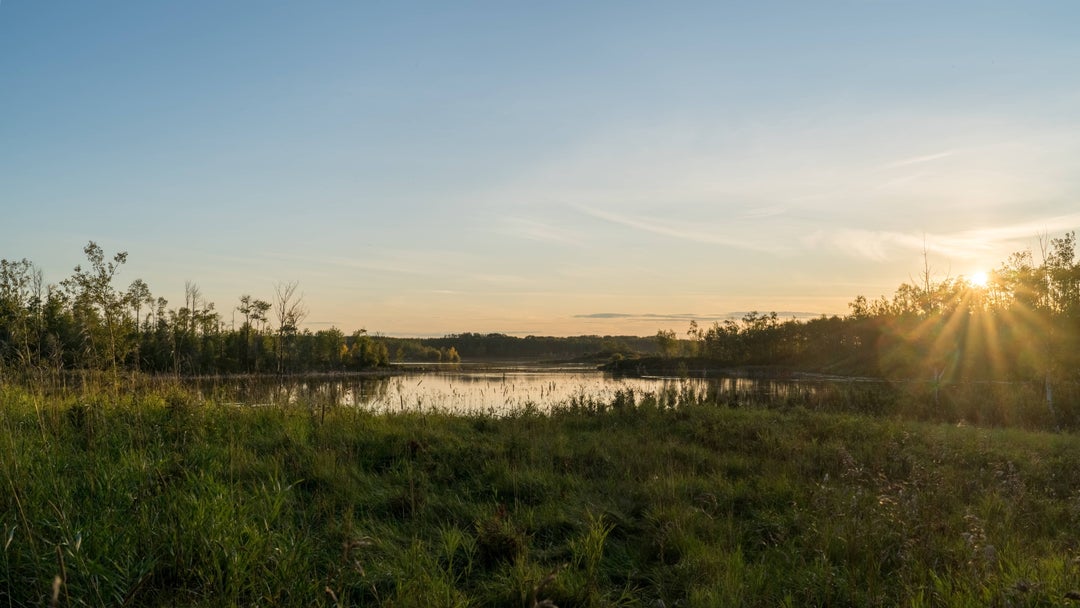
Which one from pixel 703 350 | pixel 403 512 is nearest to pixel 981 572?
pixel 403 512

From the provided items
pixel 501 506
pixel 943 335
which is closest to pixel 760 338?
pixel 943 335

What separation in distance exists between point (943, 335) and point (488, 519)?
63.2 m

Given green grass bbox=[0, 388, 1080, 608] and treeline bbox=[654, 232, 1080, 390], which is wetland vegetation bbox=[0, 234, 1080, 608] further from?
treeline bbox=[654, 232, 1080, 390]

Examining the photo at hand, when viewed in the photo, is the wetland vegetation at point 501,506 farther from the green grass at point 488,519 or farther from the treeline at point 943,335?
the treeline at point 943,335

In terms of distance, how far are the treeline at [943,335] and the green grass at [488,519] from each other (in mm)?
16479

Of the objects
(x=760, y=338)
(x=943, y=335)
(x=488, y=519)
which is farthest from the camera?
(x=760, y=338)

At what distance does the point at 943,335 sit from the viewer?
181ft

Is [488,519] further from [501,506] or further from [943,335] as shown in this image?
[943,335]

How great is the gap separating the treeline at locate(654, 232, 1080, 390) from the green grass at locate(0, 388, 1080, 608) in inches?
649

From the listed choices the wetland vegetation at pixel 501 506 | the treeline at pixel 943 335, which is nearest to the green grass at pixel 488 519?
the wetland vegetation at pixel 501 506

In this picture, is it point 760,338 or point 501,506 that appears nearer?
point 501,506

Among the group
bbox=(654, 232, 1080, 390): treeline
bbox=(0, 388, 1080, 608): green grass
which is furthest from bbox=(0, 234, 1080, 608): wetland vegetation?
bbox=(654, 232, 1080, 390): treeline

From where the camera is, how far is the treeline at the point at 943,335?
79.4ft

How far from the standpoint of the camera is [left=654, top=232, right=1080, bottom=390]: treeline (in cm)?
2420
